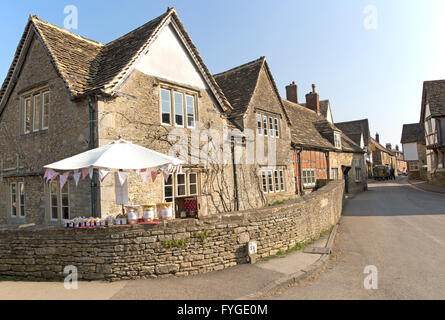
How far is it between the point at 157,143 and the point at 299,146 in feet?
43.0

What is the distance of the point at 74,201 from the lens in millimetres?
9703

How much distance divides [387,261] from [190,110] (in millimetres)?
Answer: 8756

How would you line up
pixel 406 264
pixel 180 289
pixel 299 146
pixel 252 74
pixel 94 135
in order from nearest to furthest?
pixel 180 289 < pixel 406 264 < pixel 94 135 < pixel 252 74 < pixel 299 146

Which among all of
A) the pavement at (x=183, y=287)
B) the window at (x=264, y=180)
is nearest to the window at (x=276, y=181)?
the window at (x=264, y=180)

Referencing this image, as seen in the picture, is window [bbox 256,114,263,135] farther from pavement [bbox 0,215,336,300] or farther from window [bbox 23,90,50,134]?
pavement [bbox 0,215,336,300]

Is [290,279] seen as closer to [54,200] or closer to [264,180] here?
[54,200]

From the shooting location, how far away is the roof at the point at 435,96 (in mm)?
30605

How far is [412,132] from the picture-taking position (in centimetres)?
5209

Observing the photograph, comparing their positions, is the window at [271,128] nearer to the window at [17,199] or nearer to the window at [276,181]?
the window at [276,181]

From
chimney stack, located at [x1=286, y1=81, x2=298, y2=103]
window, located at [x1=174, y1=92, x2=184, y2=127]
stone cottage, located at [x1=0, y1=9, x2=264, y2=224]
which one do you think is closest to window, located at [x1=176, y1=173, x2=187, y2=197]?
stone cottage, located at [x1=0, y1=9, x2=264, y2=224]

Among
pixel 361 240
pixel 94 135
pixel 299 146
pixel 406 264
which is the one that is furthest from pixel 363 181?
pixel 94 135

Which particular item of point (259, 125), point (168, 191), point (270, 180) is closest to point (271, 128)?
point (259, 125)

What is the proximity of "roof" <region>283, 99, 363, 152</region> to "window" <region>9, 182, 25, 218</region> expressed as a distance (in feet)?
51.5
